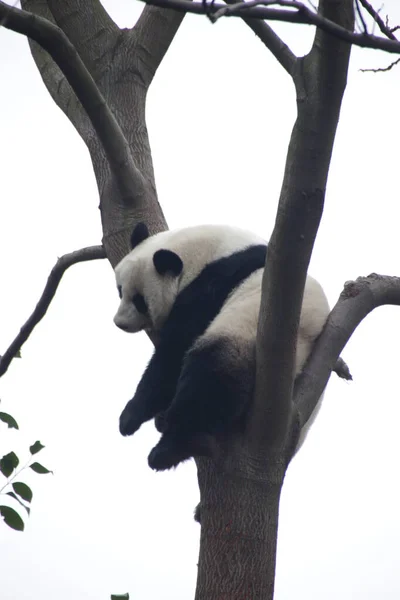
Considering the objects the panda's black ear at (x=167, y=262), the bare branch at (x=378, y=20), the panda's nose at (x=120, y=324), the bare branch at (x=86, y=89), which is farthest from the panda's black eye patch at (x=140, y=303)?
the bare branch at (x=378, y=20)

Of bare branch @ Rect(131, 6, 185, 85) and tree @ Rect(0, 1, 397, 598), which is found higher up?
bare branch @ Rect(131, 6, 185, 85)

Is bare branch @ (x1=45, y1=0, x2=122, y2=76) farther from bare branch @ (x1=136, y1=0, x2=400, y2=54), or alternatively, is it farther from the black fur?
bare branch @ (x1=136, y1=0, x2=400, y2=54)

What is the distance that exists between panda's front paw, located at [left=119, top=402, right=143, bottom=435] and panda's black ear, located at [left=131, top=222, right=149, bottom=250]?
1.13 meters

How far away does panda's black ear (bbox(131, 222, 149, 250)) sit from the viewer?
199 inches

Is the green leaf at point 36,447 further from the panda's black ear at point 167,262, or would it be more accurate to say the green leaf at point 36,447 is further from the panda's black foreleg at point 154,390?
the panda's black ear at point 167,262

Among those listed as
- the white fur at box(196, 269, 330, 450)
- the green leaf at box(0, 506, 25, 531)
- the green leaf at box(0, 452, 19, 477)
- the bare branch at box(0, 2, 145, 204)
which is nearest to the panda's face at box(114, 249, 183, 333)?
the bare branch at box(0, 2, 145, 204)

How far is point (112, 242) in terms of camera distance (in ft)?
17.1

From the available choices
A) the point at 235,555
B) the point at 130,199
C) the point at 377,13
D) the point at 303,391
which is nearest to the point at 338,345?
the point at 303,391

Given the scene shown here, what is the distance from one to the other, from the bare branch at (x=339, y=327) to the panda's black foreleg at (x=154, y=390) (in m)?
1.01

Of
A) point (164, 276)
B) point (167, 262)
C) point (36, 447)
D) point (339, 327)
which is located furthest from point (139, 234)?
point (36, 447)

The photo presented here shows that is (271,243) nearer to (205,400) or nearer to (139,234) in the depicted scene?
(205,400)

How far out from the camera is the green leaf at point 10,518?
3.09 m

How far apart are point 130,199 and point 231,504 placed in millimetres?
2256

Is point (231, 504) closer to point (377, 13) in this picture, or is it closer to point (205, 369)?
point (205, 369)
